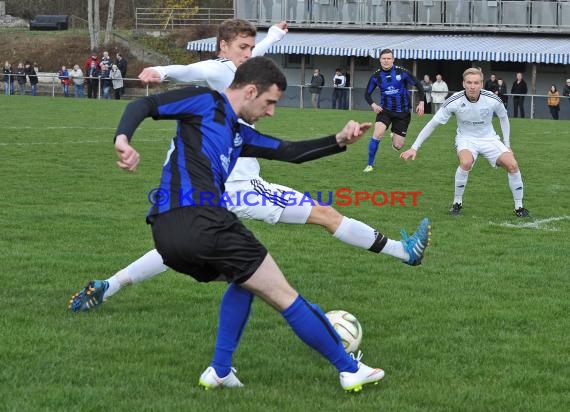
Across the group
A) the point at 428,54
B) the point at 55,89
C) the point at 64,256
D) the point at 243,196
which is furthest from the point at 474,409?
the point at 55,89

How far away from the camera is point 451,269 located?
26.2 ft

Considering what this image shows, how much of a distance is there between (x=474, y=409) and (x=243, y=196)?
2324 millimetres

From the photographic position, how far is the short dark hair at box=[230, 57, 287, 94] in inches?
184

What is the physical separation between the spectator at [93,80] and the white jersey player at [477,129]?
94.7 feet

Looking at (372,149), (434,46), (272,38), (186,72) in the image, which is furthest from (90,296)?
(434,46)

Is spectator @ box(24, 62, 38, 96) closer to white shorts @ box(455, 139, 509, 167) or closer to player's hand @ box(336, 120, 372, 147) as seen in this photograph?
white shorts @ box(455, 139, 509, 167)

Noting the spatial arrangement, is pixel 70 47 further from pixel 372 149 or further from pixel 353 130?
pixel 353 130

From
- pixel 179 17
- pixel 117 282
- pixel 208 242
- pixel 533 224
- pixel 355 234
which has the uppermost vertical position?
pixel 179 17

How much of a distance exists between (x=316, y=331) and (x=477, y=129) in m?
7.11

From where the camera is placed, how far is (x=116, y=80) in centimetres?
3784

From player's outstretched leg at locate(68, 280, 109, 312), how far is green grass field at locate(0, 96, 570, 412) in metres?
0.10

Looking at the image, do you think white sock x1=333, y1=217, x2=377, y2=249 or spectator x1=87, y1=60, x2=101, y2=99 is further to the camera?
spectator x1=87, y1=60, x2=101, y2=99

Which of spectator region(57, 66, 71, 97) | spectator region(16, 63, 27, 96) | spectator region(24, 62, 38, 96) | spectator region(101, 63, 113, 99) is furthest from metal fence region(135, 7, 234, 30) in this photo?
spectator region(101, 63, 113, 99)

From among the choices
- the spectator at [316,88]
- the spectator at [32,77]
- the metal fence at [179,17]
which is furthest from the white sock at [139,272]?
the metal fence at [179,17]
